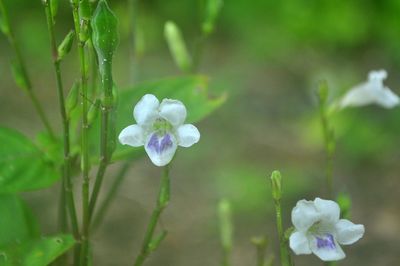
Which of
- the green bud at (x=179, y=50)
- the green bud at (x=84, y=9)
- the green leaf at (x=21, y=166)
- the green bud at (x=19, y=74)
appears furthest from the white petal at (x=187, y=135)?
the green bud at (x=179, y=50)

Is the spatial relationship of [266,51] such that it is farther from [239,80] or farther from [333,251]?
[333,251]

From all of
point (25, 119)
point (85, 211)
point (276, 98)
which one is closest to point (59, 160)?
point (85, 211)

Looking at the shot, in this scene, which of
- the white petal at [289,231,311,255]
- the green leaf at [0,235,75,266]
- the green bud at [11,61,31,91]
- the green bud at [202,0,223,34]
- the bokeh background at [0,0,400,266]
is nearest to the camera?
the white petal at [289,231,311,255]

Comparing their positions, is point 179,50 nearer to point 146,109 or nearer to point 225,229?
point 225,229

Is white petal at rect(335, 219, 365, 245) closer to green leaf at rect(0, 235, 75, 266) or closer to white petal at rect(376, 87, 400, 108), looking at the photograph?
green leaf at rect(0, 235, 75, 266)

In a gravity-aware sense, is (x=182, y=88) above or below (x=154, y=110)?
above

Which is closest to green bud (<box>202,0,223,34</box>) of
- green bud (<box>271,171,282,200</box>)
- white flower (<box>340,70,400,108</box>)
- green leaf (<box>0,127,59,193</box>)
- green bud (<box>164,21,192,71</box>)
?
green bud (<box>164,21,192,71</box>)
